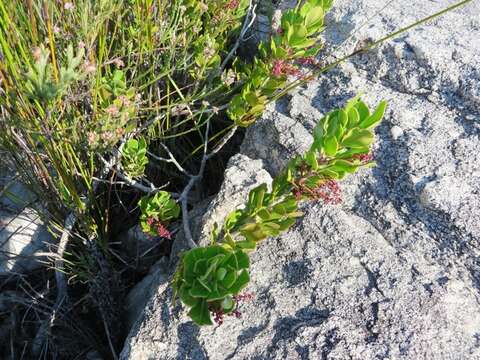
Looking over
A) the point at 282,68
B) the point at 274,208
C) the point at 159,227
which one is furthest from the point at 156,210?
the point at 282,68

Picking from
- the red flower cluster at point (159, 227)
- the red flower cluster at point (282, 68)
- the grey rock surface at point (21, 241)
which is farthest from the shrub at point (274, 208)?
the grey rock surface at point (21, 241)

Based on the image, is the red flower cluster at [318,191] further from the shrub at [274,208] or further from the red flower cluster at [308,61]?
the red flower cluster at [308,61]

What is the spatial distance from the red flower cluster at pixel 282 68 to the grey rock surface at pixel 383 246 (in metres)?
0.13

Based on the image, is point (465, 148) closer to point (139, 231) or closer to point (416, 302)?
point (416, 302)

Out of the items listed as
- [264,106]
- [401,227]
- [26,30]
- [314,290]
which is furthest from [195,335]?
[26,30]

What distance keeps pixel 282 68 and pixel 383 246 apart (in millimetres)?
678

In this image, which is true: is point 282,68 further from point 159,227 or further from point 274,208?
point 159,227

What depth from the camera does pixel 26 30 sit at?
5.21 feet

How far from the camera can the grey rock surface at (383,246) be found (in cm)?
121

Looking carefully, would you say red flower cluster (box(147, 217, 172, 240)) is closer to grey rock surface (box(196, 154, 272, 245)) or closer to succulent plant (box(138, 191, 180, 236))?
succulent plant (box(138, 191, 180, 236))

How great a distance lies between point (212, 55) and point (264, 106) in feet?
0.98

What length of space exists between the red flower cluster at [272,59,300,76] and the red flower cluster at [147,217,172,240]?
2.08 feet

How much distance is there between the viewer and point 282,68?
1.64 meters

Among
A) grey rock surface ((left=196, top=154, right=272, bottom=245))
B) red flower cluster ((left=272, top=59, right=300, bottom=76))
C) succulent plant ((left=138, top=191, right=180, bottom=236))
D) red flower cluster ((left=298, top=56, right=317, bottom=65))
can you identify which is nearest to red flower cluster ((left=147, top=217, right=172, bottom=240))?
succulent plant ((left=138, top=191, right=180, bottom=236))
